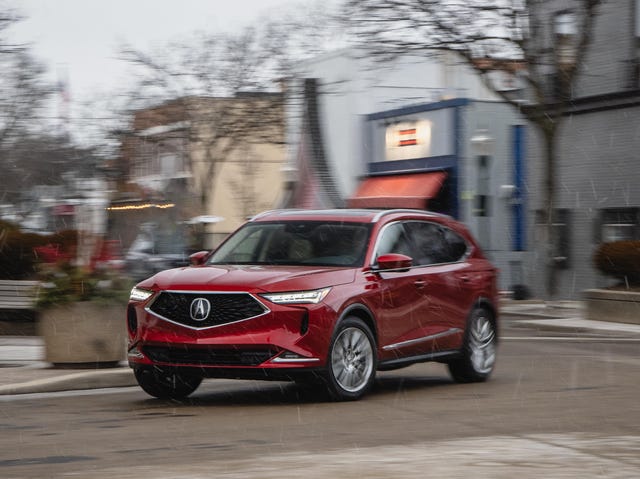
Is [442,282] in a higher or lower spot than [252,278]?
lower

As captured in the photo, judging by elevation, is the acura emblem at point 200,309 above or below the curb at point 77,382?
above

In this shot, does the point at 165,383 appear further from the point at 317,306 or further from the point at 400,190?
the point at 400,190

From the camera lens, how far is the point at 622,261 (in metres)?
24.2

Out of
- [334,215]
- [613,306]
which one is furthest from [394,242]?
[613,306]

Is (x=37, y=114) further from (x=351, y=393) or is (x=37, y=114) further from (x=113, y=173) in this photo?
(x=351, y=393)

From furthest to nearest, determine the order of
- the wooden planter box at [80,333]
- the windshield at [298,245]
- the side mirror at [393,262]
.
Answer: the wooden planter box at [80,333] → the windshield at [298,245] → the side mirror at [393,262]

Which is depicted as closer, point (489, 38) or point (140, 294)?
point (140, 294)

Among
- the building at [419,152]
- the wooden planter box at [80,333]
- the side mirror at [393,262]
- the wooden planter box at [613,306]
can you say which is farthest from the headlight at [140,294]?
the building at [419,152]

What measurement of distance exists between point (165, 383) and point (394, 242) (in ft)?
8.16

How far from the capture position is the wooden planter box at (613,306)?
76.3ft

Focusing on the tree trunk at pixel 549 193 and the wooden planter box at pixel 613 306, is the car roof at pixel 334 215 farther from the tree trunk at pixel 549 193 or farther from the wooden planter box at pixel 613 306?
the tree trunk at pixel 549 193

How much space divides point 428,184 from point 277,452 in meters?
30.7

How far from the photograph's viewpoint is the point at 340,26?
2783 centimetres

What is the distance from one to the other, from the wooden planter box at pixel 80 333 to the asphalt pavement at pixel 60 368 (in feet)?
0.41
